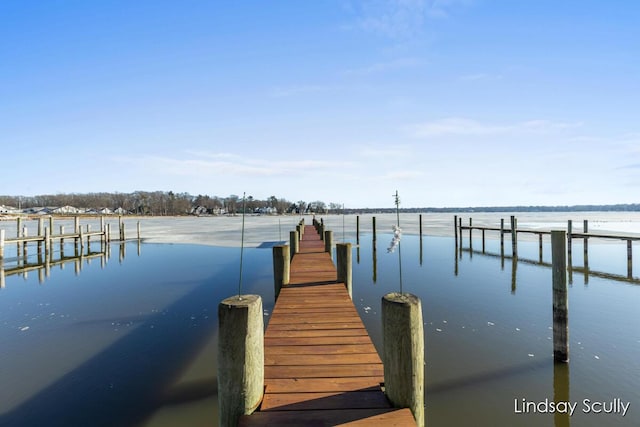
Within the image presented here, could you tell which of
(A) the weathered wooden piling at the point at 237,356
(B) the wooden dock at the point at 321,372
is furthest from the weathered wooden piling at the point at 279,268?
(A) the weathered wooden piling at the point at 237,356

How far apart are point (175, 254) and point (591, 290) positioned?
898 inches

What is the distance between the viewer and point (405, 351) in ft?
10.4

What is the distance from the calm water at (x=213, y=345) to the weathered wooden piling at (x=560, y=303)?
0.30 metres

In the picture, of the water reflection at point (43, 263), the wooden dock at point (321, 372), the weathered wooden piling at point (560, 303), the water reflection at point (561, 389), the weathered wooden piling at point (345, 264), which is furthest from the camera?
the water reflection at point (43, 263)

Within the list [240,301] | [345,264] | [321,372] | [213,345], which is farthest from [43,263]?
[240,301]

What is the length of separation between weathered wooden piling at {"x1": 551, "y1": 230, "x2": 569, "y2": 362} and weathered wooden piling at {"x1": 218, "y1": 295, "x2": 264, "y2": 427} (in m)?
6.56

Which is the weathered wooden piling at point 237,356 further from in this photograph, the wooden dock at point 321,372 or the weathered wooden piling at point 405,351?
the weathered wooden piling at point 405,351

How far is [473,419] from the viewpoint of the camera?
16.4 ft

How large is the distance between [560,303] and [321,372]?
556cm

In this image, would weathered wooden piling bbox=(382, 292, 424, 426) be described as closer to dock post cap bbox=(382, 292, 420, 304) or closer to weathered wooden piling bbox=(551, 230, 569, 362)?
dock post cap bbox=(382, 292, 420, 304)

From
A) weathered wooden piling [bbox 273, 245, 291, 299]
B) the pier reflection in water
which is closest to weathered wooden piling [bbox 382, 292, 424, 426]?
the pier reflection in water

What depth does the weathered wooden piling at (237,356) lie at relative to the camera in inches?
123

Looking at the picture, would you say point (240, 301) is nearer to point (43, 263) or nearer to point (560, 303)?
point (560, 303)

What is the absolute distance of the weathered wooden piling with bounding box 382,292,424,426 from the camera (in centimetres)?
317
